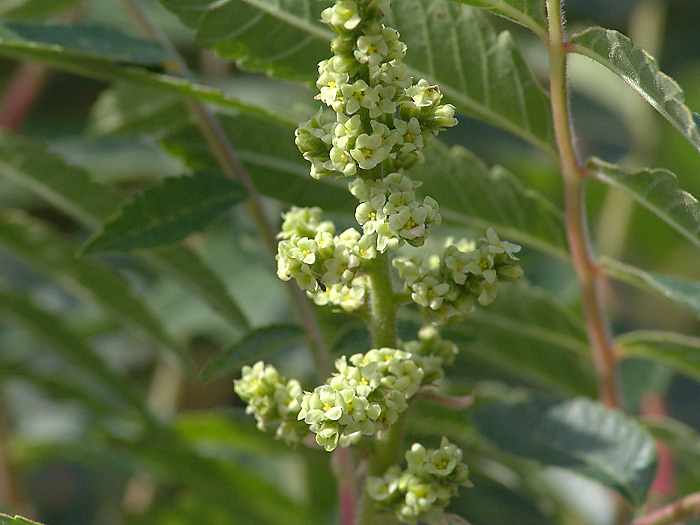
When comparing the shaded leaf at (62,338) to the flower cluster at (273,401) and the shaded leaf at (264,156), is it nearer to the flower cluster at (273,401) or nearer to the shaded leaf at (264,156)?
the shaded leaf at (264,156)

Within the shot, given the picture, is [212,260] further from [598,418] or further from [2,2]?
[598,418]

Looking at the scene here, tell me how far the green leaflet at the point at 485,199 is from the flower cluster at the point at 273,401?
43 centimetres

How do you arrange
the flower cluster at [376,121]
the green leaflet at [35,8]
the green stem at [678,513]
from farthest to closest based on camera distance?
the green leaflet at [35,8] < the green stem at [678,513] < the flower cluster at [376,121]

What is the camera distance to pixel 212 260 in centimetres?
204

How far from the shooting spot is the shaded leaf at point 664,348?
1184mm

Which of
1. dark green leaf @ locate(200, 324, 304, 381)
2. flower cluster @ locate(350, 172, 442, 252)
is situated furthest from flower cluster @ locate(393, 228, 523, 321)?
dark green leaf @ locate(200, 324, 304, 381)

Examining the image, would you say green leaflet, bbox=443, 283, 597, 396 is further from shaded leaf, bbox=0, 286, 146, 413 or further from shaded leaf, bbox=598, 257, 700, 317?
shaded leaf, bbox=0, 286, 146, 413

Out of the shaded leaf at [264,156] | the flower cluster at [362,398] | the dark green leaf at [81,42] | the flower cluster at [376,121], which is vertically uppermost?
the flower cluster at [376,121]

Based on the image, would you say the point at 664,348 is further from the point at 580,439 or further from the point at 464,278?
the point at 464,278

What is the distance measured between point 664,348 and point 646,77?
57 centimetres

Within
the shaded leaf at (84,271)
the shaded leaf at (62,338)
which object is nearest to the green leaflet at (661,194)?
the shaded leaf at (84,271)

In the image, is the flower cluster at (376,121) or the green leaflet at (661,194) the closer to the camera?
the flower cluster at (376,121)

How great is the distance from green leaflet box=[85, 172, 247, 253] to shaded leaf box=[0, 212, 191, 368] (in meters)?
0.36

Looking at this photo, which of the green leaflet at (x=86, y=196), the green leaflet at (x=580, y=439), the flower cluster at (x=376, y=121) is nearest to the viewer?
the flower cluster at (x=376, y=121)
